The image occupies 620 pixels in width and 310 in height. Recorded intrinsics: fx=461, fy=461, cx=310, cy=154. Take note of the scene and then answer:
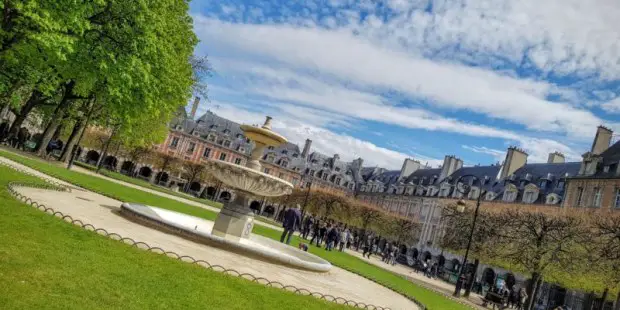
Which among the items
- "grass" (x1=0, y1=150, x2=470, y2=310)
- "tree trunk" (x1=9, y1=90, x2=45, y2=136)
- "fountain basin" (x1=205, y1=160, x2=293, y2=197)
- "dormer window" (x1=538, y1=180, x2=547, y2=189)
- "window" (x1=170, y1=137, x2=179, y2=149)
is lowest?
"grass" (x1=0, y1=150, x2=470, y2=310)

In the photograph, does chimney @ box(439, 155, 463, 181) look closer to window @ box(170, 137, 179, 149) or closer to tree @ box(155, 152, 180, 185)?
tree @ box(155, 152, 180, 185)

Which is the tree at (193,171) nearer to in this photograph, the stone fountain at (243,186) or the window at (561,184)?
the window at (561,184)

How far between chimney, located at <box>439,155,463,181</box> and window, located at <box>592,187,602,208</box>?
3209 cm

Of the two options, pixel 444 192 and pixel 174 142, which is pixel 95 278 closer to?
pixel 444 192

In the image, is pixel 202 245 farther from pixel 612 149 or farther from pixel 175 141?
pixel 175 141

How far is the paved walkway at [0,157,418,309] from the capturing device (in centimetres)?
1039

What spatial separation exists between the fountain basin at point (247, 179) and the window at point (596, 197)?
39226 mm

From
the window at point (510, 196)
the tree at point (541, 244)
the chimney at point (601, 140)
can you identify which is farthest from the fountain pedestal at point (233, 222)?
the window at point (510, 196)

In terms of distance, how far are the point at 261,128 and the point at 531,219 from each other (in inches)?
943

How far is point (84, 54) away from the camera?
17.3 meters

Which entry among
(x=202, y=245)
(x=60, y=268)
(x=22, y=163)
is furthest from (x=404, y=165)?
(x=60, y=268)

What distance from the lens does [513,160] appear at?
204 feet

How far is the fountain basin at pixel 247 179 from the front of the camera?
13.3 m

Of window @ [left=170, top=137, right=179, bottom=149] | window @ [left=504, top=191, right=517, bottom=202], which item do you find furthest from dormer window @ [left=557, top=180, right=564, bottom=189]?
window @ [left=170, top=137, right=179, bottom=149]
